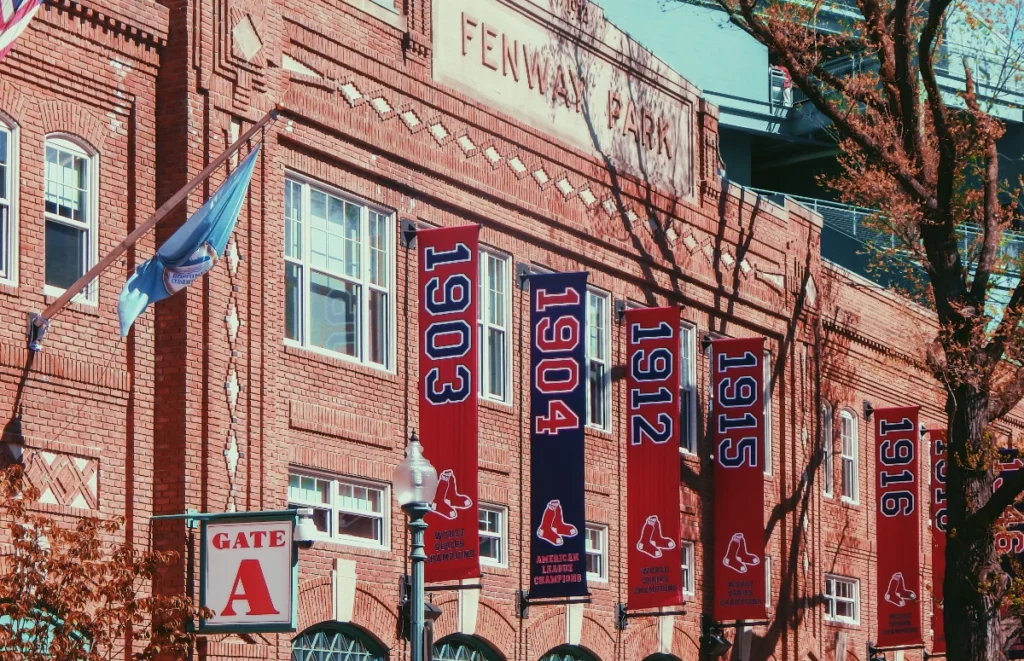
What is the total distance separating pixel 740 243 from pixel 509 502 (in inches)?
352

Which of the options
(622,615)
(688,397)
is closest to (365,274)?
(622,615)

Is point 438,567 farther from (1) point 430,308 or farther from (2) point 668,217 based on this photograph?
(2) point 668,217

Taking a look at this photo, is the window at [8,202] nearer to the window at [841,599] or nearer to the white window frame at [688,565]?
the white window frame at [688,565]

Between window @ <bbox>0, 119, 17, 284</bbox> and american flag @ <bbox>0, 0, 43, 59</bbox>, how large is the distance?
2926mm

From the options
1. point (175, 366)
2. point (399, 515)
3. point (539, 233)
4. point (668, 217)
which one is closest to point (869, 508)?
point (668, 217)

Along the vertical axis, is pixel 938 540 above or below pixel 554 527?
above

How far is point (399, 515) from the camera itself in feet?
77.0

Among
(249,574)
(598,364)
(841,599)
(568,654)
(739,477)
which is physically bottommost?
(568,654)

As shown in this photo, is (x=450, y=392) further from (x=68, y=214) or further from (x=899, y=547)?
(x=899, y=547)

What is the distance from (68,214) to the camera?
770 inches

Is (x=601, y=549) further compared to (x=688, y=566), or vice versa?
(x=688, y=566)

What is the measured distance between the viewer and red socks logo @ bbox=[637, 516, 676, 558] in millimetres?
27062

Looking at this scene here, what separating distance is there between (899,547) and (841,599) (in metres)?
1.53

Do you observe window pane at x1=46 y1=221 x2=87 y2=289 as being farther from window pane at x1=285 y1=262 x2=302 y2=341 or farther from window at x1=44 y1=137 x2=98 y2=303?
window pane at x1=285 y1=262 x2=302 y2=341
